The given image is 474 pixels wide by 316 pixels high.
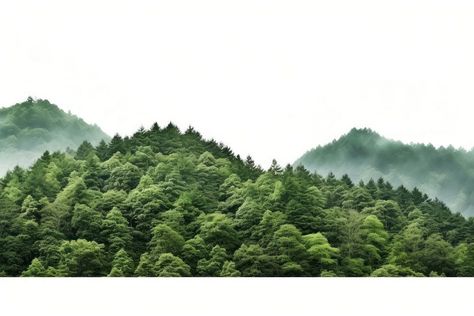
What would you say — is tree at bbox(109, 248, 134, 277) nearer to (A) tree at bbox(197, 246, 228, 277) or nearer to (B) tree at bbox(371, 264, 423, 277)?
(A) tree at bbox(197, 246, 228, 277)

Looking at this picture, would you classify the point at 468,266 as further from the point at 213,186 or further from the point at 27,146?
the point at 27,146

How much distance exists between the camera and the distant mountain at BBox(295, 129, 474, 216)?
150 feet

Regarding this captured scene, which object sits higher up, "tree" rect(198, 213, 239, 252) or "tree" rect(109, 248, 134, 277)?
"tree" rect(198, 213, 239, 252)

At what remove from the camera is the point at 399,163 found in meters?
48.8

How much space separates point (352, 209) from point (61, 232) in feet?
37.9

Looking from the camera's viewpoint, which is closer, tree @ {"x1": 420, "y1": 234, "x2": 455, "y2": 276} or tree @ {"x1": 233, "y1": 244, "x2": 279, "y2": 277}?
tree @ {"x1": 233, "y1": 244, "x2": 279, "y2": 277}

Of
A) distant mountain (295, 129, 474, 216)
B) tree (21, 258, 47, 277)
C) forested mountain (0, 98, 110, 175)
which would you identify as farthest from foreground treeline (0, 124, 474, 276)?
forested mountain (0, 98, 110, 175)

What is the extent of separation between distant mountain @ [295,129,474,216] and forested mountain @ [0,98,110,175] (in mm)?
21384

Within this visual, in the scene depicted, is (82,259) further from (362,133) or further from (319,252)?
(362,133)

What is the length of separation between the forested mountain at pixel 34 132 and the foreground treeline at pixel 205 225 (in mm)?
23252

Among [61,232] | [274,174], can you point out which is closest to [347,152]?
[274,174]

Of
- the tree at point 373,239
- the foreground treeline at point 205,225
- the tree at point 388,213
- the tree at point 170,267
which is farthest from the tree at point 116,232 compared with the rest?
the tree at point 388,213

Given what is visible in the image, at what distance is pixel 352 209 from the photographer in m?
27.9

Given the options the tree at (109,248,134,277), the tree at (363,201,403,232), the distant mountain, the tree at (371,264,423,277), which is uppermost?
the distant mountain
